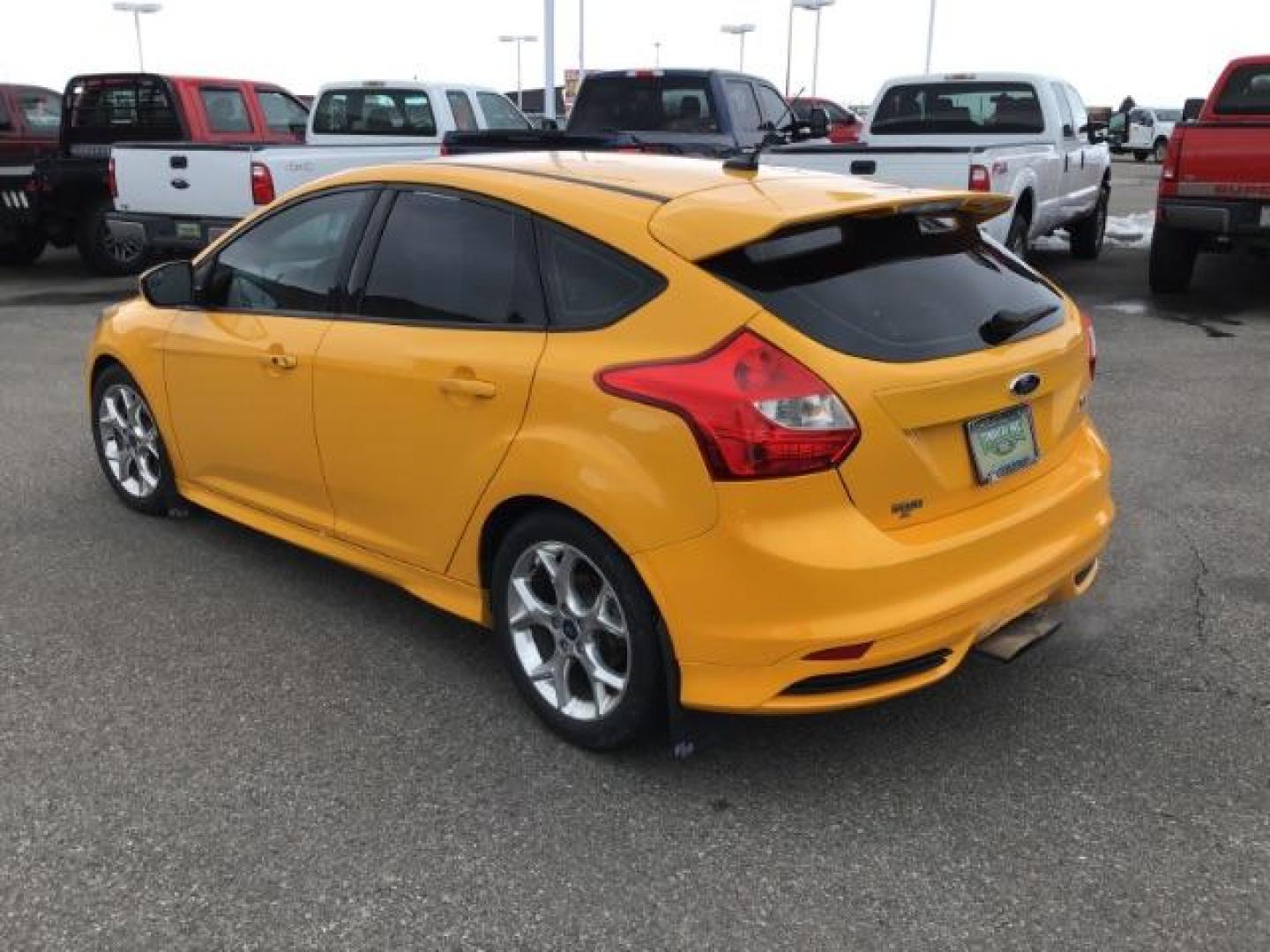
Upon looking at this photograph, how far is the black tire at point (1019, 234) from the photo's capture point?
9867 mm

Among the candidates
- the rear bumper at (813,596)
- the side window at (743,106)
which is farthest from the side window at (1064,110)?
the rear bumper at (813,596)

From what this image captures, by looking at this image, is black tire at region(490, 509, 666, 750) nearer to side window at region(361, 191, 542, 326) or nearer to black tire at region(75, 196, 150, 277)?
side window at region(361, 191, 542, 326)

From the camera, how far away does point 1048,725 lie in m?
3.43

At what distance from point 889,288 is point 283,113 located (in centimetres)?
1267

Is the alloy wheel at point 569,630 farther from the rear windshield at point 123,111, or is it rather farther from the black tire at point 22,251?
the black tire at point 22,251

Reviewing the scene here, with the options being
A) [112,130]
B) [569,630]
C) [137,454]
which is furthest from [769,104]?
[569,630]

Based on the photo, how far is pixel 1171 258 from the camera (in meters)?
11.1

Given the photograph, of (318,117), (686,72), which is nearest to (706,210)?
(686,72)

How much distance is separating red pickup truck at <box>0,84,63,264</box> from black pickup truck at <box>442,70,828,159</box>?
508 centimetres

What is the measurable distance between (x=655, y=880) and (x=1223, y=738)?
66.7 inches

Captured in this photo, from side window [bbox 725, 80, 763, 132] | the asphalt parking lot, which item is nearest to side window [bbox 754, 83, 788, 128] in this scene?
side window [bbox 725, 80, 763, 132]

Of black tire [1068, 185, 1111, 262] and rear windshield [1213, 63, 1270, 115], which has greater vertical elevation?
rear windshield [1213, 63, 1270, 115]

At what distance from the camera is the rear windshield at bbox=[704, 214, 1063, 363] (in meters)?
2.94

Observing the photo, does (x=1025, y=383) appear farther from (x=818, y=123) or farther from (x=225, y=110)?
(x=225, y=110)
